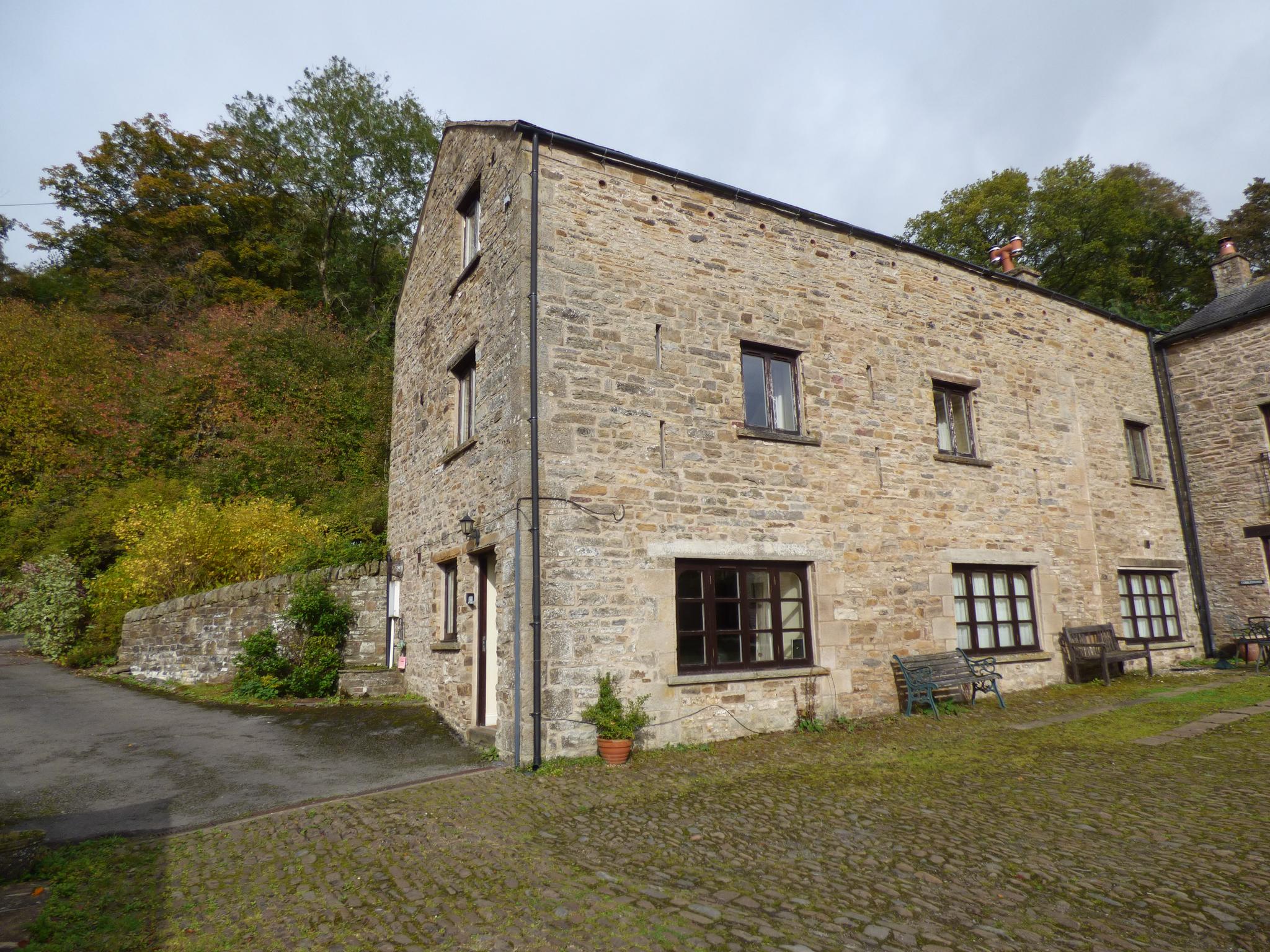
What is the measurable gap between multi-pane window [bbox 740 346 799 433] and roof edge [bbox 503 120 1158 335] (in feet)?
6.78

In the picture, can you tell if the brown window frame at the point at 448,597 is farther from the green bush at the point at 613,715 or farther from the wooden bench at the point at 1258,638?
the wooden bench at the point at 1258,638

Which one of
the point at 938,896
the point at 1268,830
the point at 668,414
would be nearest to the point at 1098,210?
the point at 668,414

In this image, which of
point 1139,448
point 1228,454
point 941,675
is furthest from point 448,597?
point 1228,454

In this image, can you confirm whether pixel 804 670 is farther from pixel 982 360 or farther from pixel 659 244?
pixel 982 360

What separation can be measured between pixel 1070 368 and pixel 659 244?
844cm

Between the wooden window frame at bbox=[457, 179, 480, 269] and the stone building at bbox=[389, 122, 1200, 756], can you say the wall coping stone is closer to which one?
the stone building at bbox=[389, 122, 1200, 756]

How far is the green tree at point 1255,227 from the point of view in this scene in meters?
24.4

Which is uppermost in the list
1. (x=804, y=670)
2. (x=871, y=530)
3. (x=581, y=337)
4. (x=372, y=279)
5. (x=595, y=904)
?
(x=372, y=279)

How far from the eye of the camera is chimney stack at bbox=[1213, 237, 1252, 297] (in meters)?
15.9

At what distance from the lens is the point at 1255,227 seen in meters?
24.5

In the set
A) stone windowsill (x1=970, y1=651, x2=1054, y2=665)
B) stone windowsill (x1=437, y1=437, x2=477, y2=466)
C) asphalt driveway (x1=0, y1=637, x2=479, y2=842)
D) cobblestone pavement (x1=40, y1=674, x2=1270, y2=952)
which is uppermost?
stone windowsill (x1=437, y1=437, x2=477, y2=466)

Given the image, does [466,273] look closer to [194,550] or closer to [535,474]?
[535,474]

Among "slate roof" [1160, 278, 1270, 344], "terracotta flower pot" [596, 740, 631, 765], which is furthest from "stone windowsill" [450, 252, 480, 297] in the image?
"slate roof" [1160, 278, 1270, 344]

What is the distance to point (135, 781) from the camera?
21.7ft
